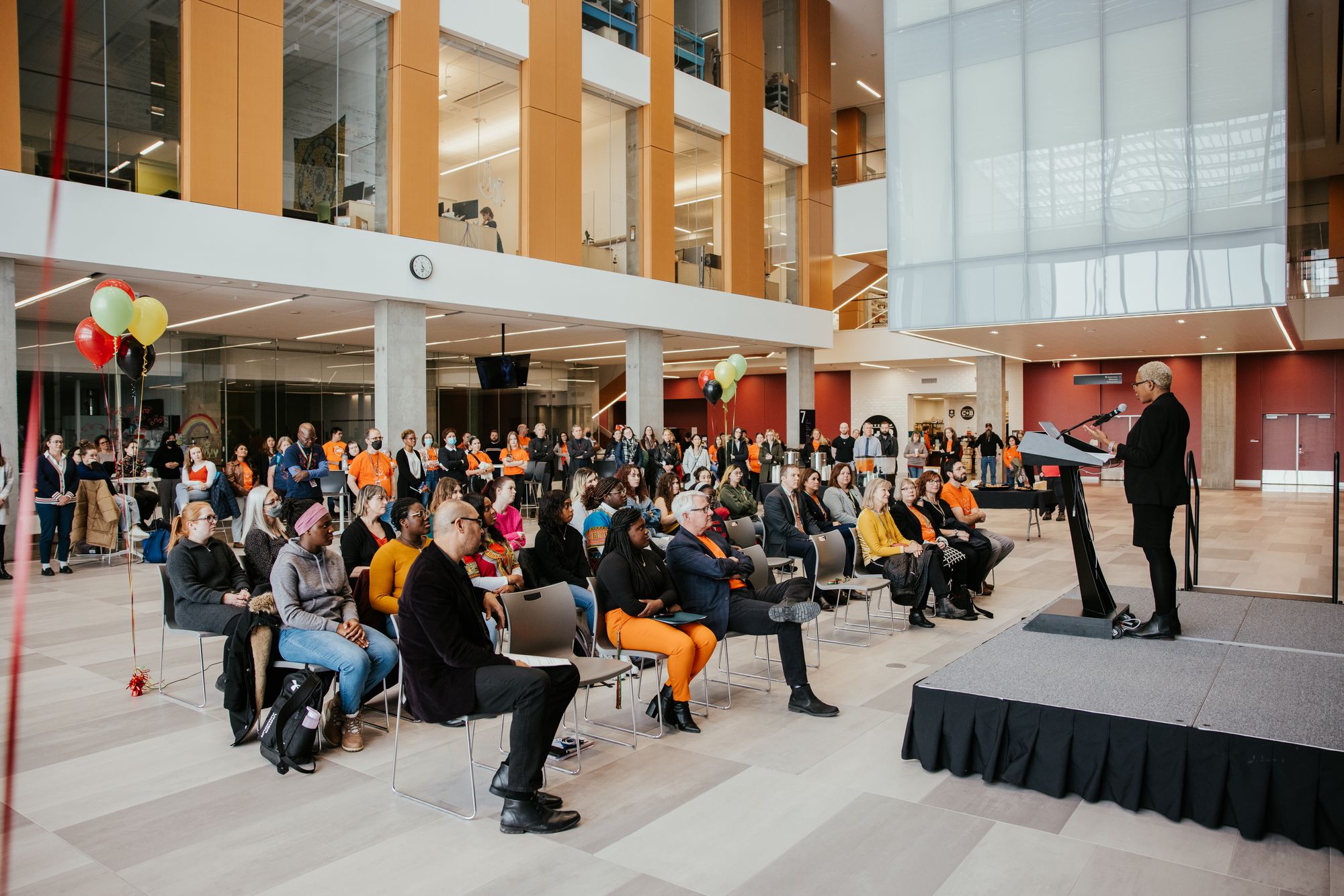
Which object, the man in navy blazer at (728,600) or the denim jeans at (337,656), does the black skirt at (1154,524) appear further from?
the denim jeans at (337,656)

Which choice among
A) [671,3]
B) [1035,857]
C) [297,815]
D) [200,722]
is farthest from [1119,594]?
[671,3]

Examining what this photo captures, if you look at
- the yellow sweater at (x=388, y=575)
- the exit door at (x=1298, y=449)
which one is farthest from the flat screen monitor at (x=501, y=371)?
the exit door at (x=1298, y=449)

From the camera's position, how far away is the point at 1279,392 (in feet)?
75.3

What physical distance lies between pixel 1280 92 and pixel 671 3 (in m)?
11.6

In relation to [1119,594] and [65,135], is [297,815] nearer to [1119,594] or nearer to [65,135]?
[65,135]

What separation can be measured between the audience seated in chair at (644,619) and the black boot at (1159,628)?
280 cm

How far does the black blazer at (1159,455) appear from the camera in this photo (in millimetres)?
5328

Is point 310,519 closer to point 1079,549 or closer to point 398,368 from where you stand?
point 1079,549

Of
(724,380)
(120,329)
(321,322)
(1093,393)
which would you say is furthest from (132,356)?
(1093,393)

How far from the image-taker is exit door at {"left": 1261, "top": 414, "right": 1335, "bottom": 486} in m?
22.5

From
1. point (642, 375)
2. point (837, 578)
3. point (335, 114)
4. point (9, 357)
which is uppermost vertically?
point (335, 114)

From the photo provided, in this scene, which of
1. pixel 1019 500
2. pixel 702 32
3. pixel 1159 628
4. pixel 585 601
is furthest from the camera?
pixel 702 32

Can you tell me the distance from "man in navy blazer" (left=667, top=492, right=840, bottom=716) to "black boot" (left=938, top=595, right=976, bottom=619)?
2.68 metres

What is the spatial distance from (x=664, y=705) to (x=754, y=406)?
93.6 feet
